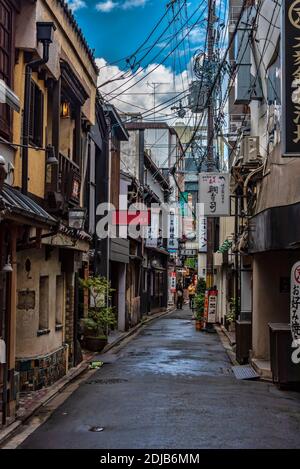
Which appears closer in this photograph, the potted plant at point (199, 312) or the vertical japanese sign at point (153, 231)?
the potted plant at point (199, 312)

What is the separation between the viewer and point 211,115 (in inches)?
1193

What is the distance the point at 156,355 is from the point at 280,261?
553 cm

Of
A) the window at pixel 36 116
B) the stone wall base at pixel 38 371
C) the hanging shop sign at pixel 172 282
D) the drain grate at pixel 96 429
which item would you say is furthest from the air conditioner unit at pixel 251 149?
the hanging shop sign at pixel 172 282

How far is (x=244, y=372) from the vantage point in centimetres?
1739

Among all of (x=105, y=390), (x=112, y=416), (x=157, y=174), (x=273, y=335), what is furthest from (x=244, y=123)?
(x=157, y=174)

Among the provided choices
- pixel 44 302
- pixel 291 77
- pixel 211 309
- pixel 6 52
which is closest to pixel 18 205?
pixel 6 52

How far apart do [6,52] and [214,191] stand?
15.6 m

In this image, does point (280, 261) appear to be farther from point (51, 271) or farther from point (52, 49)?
point (52, 49)

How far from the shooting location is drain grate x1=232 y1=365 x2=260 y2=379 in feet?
54.4

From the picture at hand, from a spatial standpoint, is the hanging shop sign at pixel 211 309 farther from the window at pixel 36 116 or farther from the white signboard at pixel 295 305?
the window at pixel 36 116

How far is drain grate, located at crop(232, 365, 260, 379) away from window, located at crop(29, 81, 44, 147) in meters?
7.68

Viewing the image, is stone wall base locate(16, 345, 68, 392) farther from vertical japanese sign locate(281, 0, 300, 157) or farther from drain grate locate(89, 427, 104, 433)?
vertical japanese sign locate(281, 0, 300, 157)

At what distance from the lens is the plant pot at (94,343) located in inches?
861

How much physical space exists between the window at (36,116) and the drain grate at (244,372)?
7.68m
